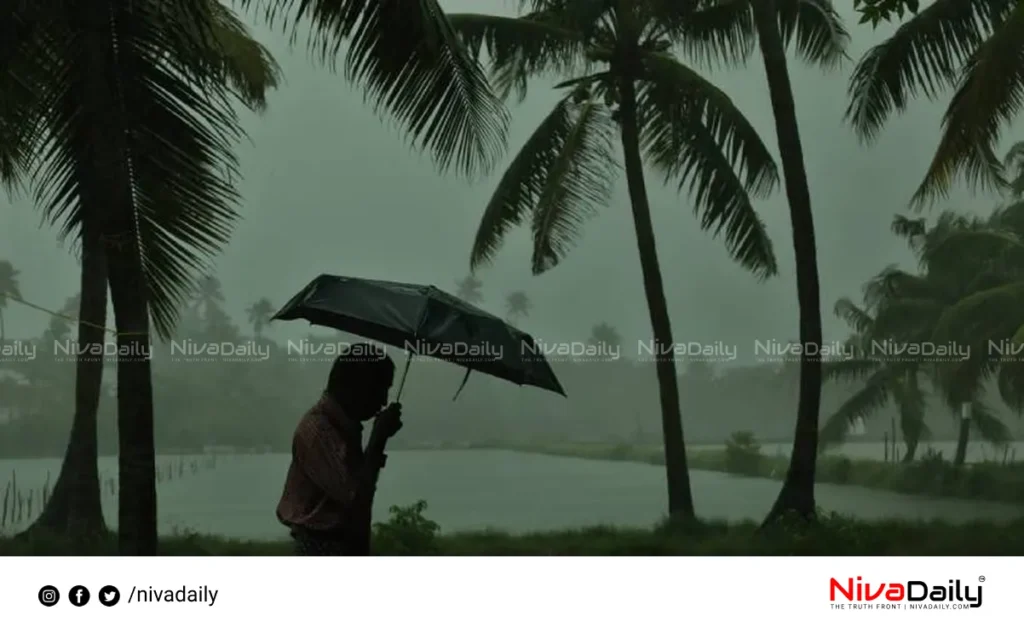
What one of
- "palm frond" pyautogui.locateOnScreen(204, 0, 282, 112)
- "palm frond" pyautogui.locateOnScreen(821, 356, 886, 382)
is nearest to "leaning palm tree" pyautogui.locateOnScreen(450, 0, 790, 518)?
"palm frond" pyautogui.locateOnScreen(821, 356, 886, 382)

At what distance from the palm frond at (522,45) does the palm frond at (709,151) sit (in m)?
0.54

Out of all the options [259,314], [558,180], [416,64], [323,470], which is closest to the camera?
[323,470]

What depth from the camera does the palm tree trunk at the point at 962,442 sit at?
7242mm

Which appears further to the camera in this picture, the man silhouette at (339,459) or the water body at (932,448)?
the water body at (932,448)

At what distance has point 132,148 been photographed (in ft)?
15.7

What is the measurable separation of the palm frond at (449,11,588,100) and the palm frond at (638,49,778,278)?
544 millimetres

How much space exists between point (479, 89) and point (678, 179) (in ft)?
9.72

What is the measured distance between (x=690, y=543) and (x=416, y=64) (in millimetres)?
3692

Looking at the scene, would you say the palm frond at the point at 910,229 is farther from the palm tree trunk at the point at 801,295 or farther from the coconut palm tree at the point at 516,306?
the coconut palm tree at the point at 516,306

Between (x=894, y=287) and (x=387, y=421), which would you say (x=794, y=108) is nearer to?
(x=894, y=287)

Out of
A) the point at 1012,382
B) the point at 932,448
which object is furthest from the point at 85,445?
the point at 1012,382

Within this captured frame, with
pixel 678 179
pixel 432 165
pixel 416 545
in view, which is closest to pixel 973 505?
pixel 678 179
